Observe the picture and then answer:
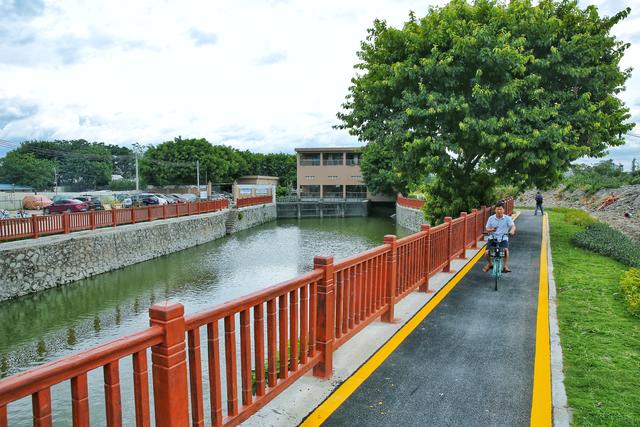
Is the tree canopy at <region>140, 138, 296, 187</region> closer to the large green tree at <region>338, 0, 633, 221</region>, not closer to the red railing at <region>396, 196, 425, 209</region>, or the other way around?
the red railing at <region>396, 196, 425, 209</region>

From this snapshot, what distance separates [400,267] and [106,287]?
12.8 meters

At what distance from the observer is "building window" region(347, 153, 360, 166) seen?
205 ft

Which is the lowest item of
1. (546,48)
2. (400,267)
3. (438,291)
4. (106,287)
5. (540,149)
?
(106,287)

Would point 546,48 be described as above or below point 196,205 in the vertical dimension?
above

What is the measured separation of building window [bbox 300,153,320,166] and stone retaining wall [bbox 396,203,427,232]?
2282cm

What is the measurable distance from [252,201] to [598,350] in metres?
38.7

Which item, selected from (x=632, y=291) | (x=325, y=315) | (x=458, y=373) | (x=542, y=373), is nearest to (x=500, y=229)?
(x=632, y=291)

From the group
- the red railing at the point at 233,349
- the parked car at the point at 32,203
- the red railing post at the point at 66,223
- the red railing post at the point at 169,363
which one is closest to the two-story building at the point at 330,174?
the parked car at the point at 32,203

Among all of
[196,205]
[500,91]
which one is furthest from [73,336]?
[196,205]

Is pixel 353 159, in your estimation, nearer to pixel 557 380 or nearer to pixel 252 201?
pixel 252 201

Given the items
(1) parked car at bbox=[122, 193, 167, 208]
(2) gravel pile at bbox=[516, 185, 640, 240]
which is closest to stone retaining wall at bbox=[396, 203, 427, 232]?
(2) gravel pile at bbox=[516, 185, 640, 240]

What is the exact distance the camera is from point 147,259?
70.8 ft

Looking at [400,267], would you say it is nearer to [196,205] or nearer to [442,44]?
[442,44]

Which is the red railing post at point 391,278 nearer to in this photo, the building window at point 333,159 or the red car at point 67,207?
the red car at point 67,207
